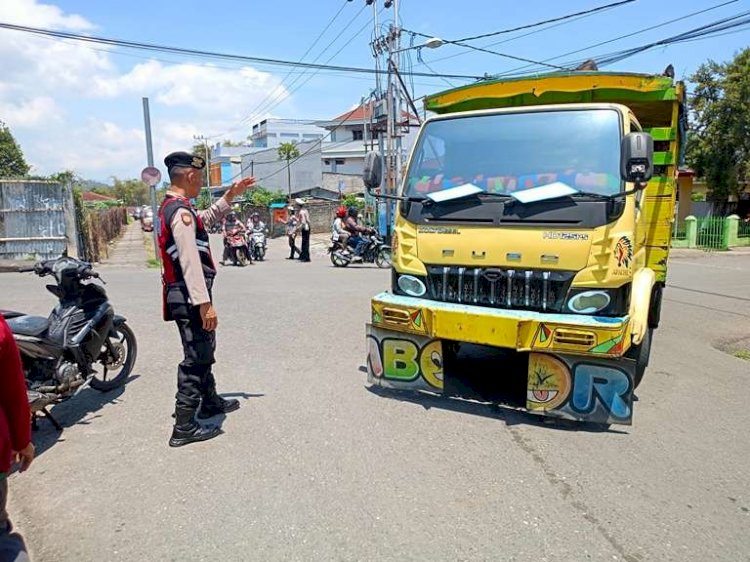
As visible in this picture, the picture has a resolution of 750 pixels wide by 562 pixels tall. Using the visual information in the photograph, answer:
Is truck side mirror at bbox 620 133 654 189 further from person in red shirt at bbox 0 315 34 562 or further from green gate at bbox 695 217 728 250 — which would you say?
green gate at bbox 695 217 728 250

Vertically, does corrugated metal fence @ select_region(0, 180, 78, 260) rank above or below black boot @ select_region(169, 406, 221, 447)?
above

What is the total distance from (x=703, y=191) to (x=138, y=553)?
35.9 meters

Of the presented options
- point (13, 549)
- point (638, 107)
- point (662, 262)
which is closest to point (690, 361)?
point (662, 262)

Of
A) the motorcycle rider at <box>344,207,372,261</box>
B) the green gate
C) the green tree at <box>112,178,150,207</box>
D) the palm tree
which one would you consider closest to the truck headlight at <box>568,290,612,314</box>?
the motorcycle rider at <box>344,207,372,261</box>

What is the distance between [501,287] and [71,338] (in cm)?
320

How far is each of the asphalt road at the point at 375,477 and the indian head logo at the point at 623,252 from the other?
1.21 m

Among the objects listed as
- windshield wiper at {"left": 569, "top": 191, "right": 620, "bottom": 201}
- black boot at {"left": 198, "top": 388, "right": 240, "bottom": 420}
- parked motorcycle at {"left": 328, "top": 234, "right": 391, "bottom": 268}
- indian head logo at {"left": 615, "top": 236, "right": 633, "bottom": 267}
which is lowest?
black boot at {"left": 198, "top": 388, "right": 240, "bottom": 420}

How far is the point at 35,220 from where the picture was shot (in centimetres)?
1477

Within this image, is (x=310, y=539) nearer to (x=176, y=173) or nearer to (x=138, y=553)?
(x=138, y=553)

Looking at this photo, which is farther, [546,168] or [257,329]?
[257,329]

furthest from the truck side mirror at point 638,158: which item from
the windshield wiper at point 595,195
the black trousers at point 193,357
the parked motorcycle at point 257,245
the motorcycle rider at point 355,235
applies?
the parked motorcycle at point 257,245

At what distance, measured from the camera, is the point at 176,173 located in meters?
3.75

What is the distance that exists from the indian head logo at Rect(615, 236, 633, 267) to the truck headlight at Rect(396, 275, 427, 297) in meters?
1.43

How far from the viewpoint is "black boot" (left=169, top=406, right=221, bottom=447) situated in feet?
12.5
